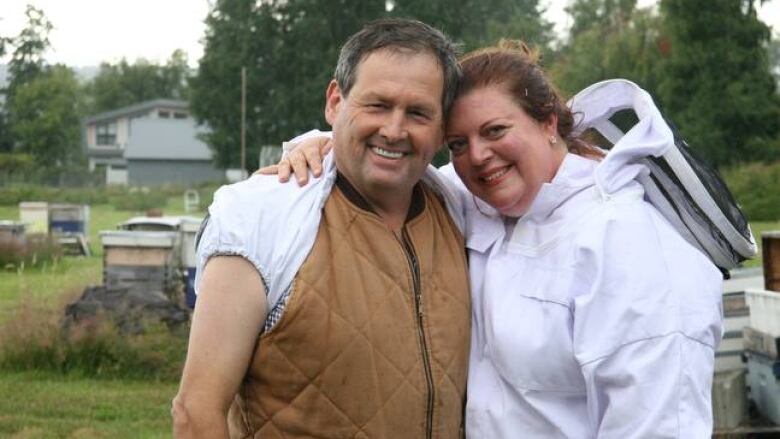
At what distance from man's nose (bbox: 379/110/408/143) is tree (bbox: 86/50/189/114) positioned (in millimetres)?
105771

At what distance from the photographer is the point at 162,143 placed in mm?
88688

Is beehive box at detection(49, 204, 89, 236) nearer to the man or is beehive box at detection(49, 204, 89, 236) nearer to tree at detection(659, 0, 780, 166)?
tree at detection(659, 0, 780, 166)

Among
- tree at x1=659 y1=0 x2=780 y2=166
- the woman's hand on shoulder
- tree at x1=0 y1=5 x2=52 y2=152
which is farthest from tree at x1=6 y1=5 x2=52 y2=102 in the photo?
the woman's hand on shoulder

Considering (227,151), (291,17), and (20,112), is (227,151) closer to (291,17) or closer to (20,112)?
(291,17)

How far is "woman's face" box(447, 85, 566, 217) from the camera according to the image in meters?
3.13

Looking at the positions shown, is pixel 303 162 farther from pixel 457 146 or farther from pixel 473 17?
pixel 473 17

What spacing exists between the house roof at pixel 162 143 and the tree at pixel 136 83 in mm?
17725

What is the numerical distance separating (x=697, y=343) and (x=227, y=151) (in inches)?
1921

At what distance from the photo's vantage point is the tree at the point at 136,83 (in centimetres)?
10769

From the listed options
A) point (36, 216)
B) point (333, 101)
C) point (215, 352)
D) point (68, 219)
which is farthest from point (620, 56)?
→ point (215, 352)

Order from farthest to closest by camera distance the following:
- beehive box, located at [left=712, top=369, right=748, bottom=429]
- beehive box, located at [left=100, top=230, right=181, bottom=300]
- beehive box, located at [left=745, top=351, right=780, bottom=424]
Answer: beehive box, located at [left=100, top=230, right=181, bottom=300]
beehive box, located at [left=712, top=369, right=748, bottom=429]
beehive box, located at [left=745, top=351, right=780, bottom=424]

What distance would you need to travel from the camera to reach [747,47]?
124 ft

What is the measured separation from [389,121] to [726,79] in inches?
1421

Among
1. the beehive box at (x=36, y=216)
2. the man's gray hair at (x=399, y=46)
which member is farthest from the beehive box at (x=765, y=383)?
the beehive box at (x=36, y=216)
